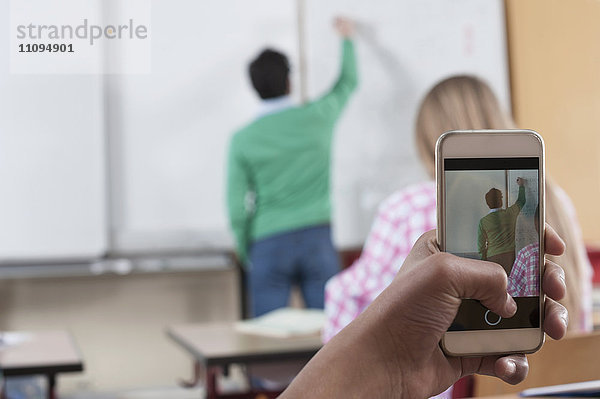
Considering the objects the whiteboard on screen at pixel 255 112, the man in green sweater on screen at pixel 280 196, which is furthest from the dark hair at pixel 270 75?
the whiteboard on screen at pixel 255 112

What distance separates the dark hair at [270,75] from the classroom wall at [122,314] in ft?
2.62

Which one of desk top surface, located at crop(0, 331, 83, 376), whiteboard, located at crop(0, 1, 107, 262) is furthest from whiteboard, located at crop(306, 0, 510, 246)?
desk top surface, located at crop(0, 331, 83, 376)

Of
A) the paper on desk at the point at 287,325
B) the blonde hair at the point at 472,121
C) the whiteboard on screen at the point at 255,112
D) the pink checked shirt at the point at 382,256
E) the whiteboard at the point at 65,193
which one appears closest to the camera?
the blonde hair at the point at 472,121

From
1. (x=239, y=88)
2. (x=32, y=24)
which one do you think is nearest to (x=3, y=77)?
(x=32, y=24)

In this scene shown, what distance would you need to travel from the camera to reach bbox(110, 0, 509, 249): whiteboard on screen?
2.63 meters

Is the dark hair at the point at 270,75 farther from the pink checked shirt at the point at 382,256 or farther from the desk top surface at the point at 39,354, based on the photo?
the pink checked shirt at the point at 382,256

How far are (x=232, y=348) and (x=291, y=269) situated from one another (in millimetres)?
778

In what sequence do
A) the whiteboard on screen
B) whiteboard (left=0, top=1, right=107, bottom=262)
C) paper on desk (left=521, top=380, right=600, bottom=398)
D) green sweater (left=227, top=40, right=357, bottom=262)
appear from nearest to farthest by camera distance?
paper on desk (left=521, top=380, right=600, bottom=398) < green sweater (left=227, top=40, right=357, bottom=262) < whiteboard (left=0, top=1, right=107, bottom=262) < the whiteboard on screen

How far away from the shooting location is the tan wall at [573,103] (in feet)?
2.12

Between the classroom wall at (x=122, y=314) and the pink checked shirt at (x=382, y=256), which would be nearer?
the pink checked shirt at (x=382, y=256)

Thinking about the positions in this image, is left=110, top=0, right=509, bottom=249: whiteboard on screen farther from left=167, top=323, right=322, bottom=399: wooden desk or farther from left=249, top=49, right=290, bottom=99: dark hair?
left=167, top=323, right=322, bottom=399: wooden desk

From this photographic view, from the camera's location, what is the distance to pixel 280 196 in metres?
2.23

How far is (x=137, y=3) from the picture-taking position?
487mm

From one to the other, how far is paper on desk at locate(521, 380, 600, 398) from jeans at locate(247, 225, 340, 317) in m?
1.59
